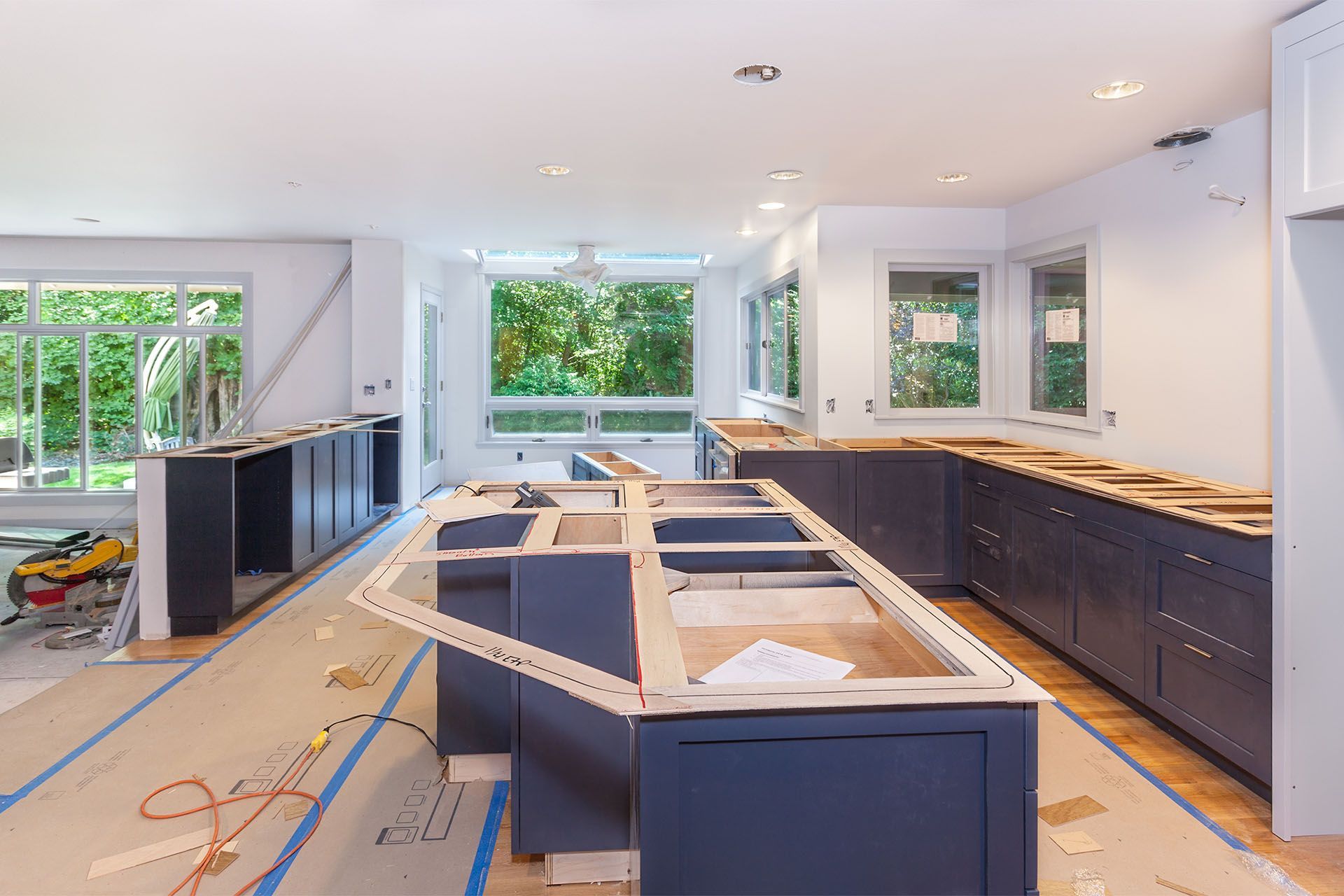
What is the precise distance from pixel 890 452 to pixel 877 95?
218 cm

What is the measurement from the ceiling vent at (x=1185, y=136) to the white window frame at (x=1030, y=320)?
727 mm

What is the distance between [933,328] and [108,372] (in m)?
7.40

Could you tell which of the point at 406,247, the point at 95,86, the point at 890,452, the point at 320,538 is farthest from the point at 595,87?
the point at 406,247

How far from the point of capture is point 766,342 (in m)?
7.56

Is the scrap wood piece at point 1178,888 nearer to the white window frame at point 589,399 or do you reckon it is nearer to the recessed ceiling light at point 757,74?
the recessed ceiling light at point 757,74

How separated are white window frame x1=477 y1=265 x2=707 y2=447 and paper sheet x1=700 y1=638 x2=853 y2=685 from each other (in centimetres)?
716

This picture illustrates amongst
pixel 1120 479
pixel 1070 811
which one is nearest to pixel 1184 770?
pixel 1070 811

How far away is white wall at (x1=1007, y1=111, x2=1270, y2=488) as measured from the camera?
3.35m

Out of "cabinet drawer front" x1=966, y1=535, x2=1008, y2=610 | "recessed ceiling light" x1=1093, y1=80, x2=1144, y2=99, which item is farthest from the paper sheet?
"cabinet drawer front" x1=966, y1=535, x2=1008, y2=610

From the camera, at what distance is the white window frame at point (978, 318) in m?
5.32

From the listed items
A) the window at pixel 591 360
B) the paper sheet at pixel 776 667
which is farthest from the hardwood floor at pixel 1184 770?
the window at pixel 591 360

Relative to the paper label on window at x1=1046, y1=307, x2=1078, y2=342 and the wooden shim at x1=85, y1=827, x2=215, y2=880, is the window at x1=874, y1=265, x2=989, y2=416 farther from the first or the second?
the wooden shim at x1=85, y1=827, x2=215, y2=880

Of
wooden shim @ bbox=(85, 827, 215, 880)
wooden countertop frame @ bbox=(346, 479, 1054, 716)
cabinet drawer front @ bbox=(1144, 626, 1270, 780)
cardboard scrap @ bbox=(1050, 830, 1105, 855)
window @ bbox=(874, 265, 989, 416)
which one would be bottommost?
cardboard scrap @ bbox=(1050, 830, 1105, 855)

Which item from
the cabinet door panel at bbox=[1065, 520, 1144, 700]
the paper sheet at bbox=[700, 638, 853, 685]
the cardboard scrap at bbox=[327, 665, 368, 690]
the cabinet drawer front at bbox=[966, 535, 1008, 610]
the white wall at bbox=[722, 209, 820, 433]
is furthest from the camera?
the white wall at bbox=[722, 209, 820, 433]
